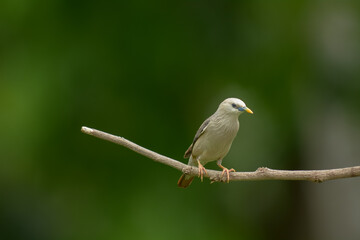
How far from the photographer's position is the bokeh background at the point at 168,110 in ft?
25.0

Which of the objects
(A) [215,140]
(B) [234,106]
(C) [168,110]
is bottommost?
(C) [168,110]

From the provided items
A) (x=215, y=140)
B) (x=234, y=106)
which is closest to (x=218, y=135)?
(x=215, y=140)

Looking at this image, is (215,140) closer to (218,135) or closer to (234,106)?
(218,135)

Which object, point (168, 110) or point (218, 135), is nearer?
point (218, 135)

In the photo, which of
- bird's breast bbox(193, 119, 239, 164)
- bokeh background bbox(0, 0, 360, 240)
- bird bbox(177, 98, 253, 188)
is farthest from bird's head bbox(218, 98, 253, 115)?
bokeh background bbox(0, 0, 360, 240)

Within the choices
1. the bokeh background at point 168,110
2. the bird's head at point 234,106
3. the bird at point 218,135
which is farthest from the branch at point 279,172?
the bokeh background at point 168,110

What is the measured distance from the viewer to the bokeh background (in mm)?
7605

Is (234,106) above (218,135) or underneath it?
above

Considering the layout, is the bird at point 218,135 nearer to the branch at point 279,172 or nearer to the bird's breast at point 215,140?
the bird's breast at point 215,140

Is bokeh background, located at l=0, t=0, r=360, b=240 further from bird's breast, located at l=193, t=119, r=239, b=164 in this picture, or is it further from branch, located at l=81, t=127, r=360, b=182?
branch, located at l=81, t=127, r=360, b=182

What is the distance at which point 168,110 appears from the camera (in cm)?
793

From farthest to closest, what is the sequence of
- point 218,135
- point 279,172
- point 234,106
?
1. point 218,135
2. point 279,172
3. point 234,106

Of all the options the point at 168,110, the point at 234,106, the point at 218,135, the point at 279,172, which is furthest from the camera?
the point at 168,110

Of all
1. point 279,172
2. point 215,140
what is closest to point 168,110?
point 215,140
